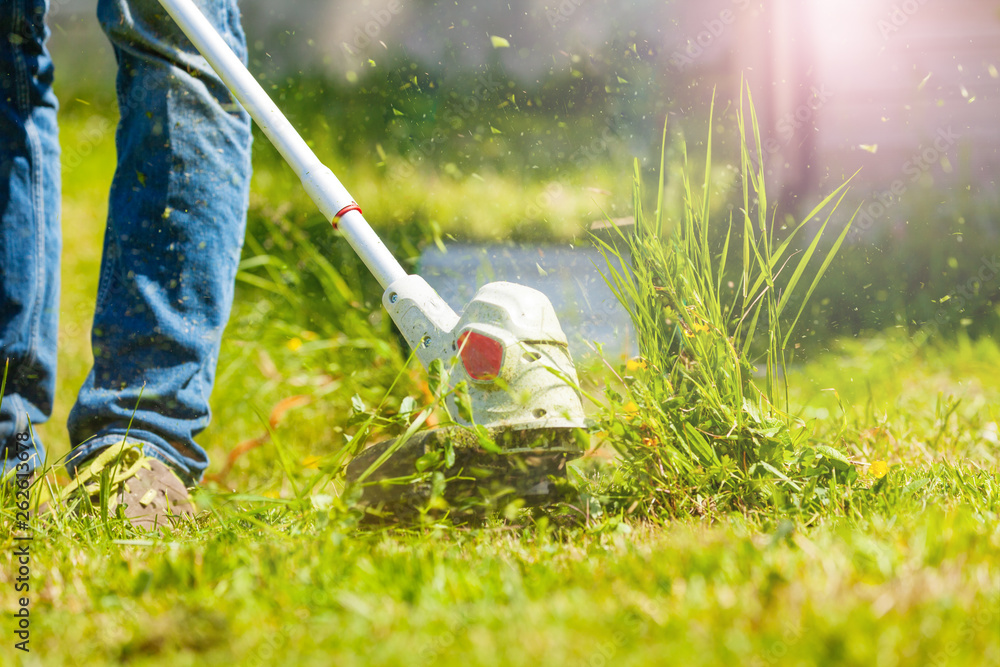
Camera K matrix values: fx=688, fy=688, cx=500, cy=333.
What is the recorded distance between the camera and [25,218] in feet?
5.18

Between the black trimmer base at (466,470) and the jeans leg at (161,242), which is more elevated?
the jeans leg at (161,242)

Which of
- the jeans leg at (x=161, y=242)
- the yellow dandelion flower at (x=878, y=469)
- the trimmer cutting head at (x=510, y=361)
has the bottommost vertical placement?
the yellow dandelion flower at (x=878, y=469)

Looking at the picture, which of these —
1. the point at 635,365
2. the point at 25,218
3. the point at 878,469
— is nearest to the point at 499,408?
the point at 635,365

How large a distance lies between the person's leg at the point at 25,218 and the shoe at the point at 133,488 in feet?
0.88

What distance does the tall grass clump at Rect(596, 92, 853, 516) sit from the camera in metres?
1.18

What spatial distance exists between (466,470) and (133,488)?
678 mm

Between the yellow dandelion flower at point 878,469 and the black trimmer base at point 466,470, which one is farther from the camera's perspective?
the yellow dandelion flower at point 878,469

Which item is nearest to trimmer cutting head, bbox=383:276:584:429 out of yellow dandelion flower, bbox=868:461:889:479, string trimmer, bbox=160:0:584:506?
string trimmer, bbox=160:0:584:506

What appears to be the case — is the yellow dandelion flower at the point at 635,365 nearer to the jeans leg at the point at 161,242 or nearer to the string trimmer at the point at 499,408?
the string trimmer at the point at 499,408

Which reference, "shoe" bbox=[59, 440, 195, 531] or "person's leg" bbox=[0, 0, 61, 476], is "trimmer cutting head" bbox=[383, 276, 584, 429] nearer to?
"shoe" bbox=[59, 440, 195, 531]

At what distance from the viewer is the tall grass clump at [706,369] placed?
3.86 feet

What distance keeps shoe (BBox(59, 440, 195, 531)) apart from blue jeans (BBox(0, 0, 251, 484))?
0.20 ft

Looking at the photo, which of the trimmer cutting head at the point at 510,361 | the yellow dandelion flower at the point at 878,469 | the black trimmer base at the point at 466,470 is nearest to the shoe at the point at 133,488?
the black trimmer base at the point at 466,470

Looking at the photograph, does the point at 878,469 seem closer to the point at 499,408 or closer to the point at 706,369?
the point at 706,369
